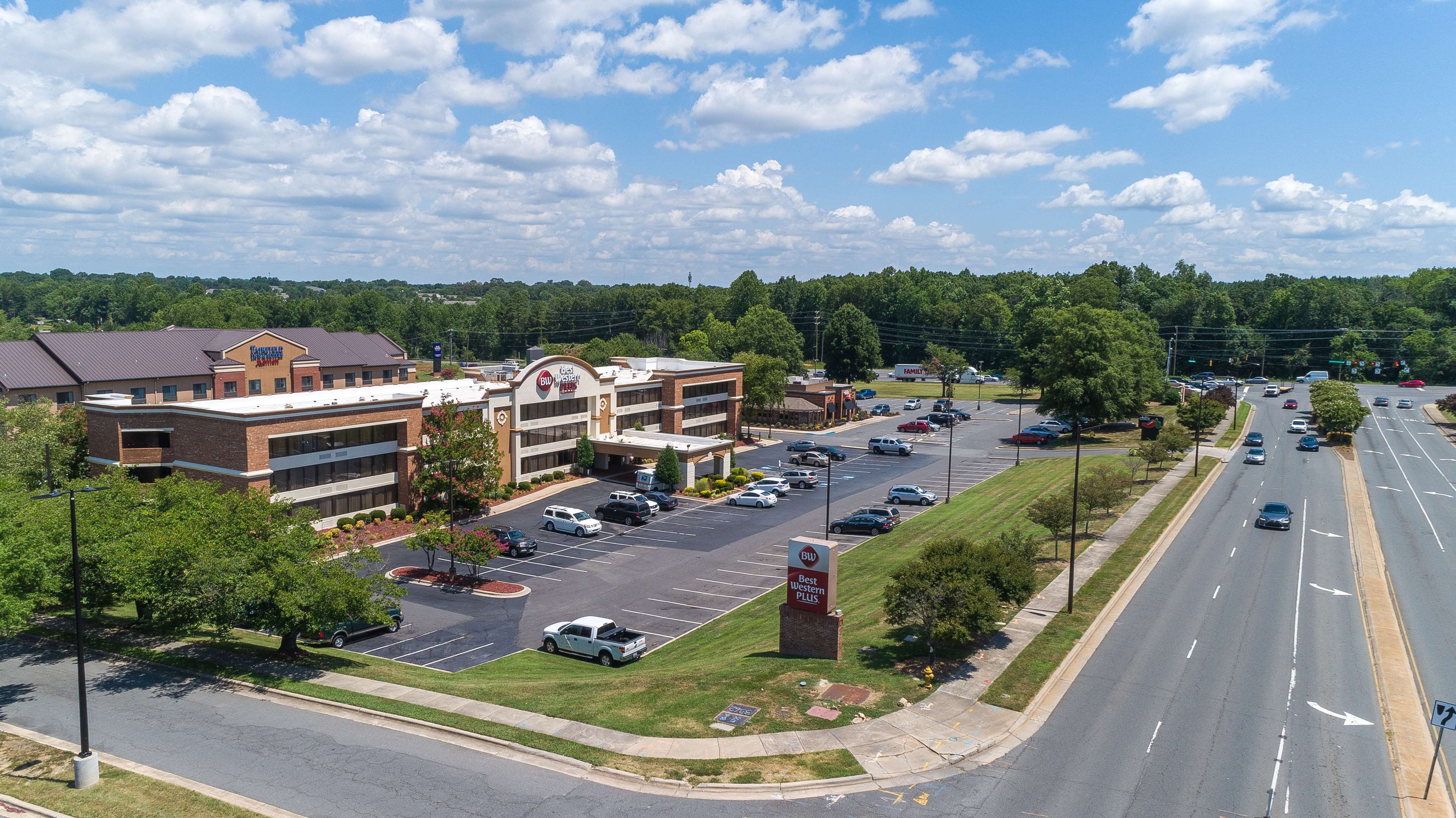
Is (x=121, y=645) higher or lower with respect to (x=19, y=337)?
lower

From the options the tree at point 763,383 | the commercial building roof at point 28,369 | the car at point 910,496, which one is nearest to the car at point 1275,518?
the car at point 910,496

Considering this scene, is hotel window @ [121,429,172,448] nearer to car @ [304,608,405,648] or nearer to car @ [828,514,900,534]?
car @ [304,608,405,648]

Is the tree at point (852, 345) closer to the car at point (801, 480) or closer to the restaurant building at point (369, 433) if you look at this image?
the restaurant building at point (369, 433)

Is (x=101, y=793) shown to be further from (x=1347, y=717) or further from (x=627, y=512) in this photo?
(x=627, y=512)

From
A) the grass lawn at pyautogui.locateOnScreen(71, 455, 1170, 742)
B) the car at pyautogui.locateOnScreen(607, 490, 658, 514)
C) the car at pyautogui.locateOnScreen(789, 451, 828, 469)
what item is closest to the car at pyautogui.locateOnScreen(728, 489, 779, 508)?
the car at pyautogui.locateOnScreen(607, 490, 658, 514)

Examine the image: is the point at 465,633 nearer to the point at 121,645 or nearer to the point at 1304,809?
the point at 121,645

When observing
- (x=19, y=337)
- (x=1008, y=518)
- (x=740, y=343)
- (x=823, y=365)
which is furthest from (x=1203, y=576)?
(x=19, y=337)

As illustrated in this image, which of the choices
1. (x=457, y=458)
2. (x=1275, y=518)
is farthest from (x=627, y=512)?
(x=1275, y=518)
